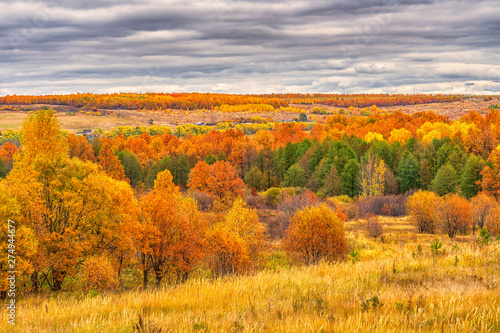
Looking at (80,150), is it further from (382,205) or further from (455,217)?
(455,217)

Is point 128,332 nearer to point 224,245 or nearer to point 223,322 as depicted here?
point 223,322

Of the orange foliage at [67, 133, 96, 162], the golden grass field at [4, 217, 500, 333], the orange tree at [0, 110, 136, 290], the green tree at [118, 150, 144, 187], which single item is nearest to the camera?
the golden grass field at [4, 217, 500, 333]

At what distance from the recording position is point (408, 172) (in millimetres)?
85688

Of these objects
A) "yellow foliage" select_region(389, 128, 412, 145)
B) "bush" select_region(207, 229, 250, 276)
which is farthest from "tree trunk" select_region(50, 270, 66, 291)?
"yellow foliage" select_region(389, 128, 412, 145)

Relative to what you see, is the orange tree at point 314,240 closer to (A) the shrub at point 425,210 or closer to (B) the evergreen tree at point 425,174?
(A) the shrub at point 425,210

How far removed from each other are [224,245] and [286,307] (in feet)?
101

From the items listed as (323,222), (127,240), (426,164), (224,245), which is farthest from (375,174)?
(127,240)

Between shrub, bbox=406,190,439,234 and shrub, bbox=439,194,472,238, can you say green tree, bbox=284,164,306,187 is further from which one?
shrub, bbox=439,194,472,238

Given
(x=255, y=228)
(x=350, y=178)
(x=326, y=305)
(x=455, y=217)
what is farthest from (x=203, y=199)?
(x=326, y=305)

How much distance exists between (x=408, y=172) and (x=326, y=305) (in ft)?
277

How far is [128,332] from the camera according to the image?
6855 millimetres

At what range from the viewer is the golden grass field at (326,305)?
21.7ft

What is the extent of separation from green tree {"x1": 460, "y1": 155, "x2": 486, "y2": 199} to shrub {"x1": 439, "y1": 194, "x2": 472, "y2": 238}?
28.2m

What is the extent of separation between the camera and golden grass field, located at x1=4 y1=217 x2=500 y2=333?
21.7 feet
